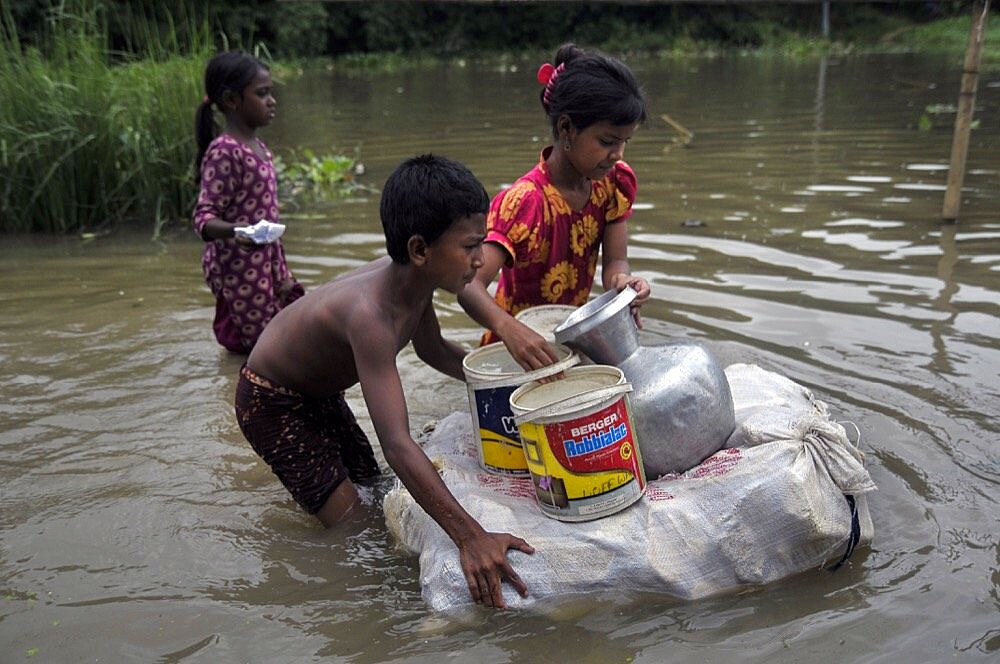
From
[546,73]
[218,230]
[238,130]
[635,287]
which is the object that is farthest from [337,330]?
[238,130]

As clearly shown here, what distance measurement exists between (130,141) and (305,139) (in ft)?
14.0

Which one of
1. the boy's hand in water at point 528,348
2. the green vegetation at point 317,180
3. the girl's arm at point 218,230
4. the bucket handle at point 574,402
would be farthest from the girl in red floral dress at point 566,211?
the green vegetation at point 317,180

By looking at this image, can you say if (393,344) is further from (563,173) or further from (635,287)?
(563,173)

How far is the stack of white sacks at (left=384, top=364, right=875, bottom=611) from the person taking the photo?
2574 millimetres

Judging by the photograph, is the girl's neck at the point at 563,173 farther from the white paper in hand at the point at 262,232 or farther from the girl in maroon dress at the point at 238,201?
the girl in maroon dress at the point at 238,201

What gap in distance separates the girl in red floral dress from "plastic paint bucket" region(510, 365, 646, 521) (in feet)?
0.73

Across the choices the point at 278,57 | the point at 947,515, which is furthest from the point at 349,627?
the point at 278,57

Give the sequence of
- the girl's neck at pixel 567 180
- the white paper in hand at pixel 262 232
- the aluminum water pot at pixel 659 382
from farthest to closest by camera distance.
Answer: the white paper in hand at pixel 262 232 < the girl's neck at pixel 567 180 < the aluminum water pot at pixel 659 382

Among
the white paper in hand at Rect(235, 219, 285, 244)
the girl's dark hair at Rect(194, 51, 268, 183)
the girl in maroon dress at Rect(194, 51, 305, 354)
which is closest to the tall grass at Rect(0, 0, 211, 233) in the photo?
the girl in maroon dress at Rect(194, 51, 305, 354)

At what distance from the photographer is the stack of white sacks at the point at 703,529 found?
101 inches

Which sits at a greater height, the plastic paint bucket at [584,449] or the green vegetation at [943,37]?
the green vegetation at [943,37]

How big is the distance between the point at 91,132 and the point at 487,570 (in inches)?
205

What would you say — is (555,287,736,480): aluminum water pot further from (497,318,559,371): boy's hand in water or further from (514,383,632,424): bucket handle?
(514,383,632,424): bucket handle

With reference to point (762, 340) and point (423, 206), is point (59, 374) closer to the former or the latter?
point (423, 206)
